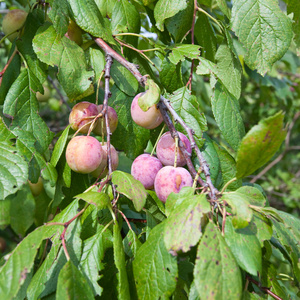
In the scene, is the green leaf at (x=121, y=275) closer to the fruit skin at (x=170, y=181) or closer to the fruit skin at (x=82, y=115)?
the fruit skin at (x=170, y=181)

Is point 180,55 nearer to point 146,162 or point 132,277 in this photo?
point 146,162

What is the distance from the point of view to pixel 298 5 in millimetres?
1018

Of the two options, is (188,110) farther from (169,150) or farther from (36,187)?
(36,187)

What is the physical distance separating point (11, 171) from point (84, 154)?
0.54ft

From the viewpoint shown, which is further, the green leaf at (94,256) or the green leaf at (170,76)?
the green leaf at (170,76)

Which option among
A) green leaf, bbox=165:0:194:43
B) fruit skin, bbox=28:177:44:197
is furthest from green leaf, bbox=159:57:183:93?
fruit skin, bbox=28:177:44:197

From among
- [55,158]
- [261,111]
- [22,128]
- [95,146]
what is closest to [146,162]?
[95,146]

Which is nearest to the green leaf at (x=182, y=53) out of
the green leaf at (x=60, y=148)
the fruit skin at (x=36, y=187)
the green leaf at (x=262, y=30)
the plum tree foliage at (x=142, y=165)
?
the plum tree foliage at (x=142, y=165)

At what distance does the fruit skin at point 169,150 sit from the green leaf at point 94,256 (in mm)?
221

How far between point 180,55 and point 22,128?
47 centimetres

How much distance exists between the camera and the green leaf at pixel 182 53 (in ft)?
2.97

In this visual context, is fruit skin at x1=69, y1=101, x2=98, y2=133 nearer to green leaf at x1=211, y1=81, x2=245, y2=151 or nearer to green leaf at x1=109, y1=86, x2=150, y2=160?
green leaf at x1=109, y1=86, x2=150, y2=160

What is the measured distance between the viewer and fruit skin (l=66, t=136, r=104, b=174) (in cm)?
78

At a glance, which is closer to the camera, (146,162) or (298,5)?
(146,162)
